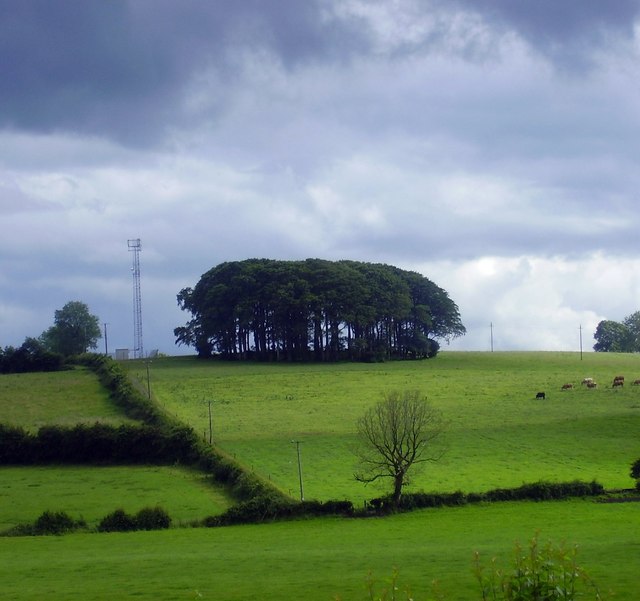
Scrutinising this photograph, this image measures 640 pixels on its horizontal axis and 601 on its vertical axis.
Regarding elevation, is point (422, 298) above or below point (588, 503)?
above

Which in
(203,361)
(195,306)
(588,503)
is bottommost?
(588,503)

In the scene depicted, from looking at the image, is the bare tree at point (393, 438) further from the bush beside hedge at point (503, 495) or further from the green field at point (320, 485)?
the bush beside hedge at point (503, 495)

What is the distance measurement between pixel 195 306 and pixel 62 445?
243 ft

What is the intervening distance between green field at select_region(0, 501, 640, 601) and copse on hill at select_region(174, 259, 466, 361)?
8196 centimetres

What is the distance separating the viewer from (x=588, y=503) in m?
51.5

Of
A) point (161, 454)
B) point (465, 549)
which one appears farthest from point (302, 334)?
point (465, 549)

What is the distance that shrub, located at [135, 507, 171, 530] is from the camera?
50250 millimetres

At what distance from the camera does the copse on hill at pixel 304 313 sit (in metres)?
132

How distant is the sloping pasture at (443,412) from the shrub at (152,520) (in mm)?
7993

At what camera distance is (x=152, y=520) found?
1984 inches

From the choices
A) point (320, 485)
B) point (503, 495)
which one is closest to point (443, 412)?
point (320, 485)

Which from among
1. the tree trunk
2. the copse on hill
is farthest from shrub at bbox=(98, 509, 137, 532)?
the copse on hill

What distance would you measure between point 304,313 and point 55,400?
49784mm

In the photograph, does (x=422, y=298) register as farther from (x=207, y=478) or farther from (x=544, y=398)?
(x=207, y=478)
